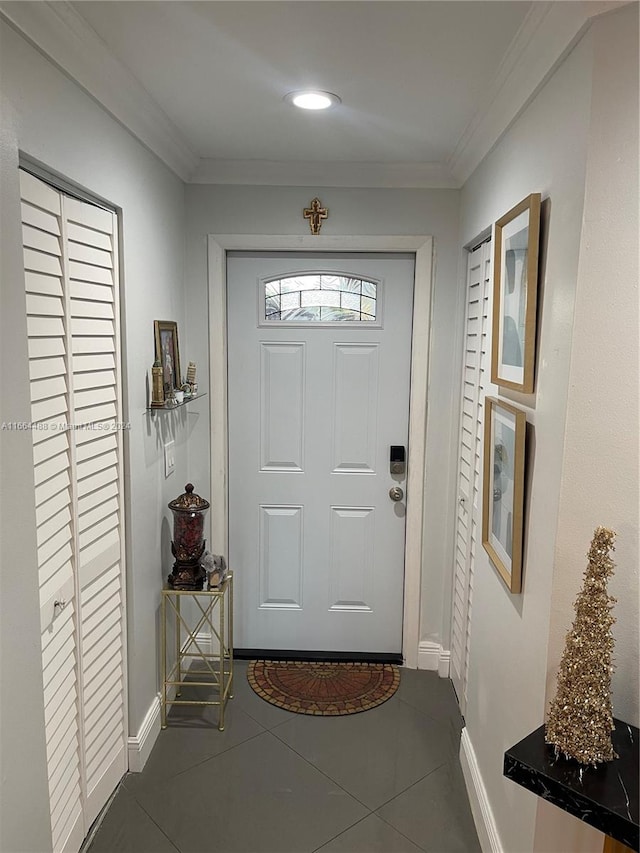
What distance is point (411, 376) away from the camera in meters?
3.01

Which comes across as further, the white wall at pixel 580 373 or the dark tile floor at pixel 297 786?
the dark tile floor at pixel 297 786

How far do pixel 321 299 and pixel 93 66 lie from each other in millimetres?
1489

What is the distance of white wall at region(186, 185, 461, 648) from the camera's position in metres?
2.88

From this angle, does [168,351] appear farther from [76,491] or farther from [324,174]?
[324,174]

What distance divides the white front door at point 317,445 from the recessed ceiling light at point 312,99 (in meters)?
0.95

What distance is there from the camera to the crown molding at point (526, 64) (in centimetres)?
138

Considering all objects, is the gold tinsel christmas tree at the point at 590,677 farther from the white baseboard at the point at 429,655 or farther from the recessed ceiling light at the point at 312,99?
the white baseboard at the point at 429,655

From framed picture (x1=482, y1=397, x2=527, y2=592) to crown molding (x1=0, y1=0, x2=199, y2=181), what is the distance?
1453 millimetres

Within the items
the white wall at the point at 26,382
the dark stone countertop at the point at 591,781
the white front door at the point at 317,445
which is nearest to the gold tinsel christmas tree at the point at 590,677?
the dark stone countertop at the point at 591,781

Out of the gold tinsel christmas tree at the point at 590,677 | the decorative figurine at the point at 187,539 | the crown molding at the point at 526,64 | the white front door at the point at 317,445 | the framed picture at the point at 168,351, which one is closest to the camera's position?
the gold tinsel christmas tree at the point at 590,677

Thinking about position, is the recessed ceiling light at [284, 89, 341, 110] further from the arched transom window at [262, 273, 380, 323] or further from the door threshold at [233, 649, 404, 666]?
the door threshold at [233, 649, 404, 666]

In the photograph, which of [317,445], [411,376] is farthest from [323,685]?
[411,376]

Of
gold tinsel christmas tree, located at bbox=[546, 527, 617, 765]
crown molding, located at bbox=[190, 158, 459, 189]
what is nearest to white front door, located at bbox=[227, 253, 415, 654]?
crown molding, located at bbox=[190, 158, 459, 189]

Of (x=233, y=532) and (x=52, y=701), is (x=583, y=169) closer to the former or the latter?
(x=52, y=701)
